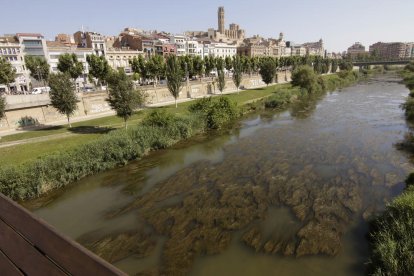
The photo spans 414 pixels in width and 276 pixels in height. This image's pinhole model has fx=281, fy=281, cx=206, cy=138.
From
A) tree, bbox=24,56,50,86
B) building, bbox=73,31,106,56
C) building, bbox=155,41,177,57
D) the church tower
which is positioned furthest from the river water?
the church tower

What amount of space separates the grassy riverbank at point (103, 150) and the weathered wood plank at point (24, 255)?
18.9 meters

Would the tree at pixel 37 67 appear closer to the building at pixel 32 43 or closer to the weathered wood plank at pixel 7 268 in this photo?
the building at pixel 32 43

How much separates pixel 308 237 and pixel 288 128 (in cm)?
2300

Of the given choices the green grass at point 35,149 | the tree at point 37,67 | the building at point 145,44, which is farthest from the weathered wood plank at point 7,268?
the building at point 145,44

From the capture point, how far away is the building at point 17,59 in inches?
2456

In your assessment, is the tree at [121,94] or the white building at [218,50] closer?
the tree at [121,94]

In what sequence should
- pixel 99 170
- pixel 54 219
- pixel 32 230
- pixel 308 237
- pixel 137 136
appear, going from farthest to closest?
1. pixel 137 136
2. pixel 99 170
3. pixel 54 219
4. pixel 308 237
5. pixel 32 230

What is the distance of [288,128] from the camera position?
3541 cm

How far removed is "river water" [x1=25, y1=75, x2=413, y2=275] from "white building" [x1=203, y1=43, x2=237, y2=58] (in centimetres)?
9247

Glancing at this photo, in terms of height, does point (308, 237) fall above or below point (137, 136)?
below

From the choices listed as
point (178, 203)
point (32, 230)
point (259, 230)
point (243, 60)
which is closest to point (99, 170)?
point (178, 203)

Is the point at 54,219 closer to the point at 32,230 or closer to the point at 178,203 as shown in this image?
the point at 178,203

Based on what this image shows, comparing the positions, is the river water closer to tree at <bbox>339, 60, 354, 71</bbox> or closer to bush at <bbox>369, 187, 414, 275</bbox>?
bush at <bbox>369, 187, 414, 275</bbox>

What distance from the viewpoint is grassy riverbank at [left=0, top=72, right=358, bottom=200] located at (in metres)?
19.1
